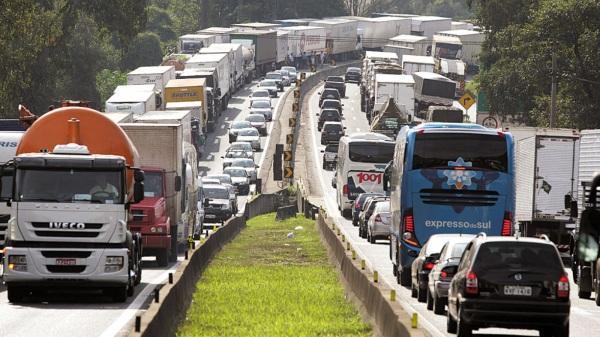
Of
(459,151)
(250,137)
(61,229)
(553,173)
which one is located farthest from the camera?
(250,137)

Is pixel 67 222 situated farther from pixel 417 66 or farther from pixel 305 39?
pixel 305 39

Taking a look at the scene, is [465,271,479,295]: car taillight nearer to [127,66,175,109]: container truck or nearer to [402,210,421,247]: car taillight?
[402,210,421,247]: car taillight

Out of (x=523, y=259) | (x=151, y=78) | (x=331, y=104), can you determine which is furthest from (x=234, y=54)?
(x=523, y=259)

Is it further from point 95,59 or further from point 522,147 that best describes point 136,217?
point 95,59

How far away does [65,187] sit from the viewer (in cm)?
2562

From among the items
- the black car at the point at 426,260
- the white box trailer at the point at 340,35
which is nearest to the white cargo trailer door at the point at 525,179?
the black car at the point at 426,260

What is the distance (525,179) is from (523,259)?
2740 cm

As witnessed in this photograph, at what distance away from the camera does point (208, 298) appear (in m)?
29.0

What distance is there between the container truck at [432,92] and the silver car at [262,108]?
16253 millimetres

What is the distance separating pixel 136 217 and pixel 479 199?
8887 mm

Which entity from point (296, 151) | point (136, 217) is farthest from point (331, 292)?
point (296, 151)

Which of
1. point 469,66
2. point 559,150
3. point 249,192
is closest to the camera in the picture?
point 559,150

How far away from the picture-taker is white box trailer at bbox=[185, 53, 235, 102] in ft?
388

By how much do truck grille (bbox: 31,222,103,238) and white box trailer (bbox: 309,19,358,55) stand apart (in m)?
151
